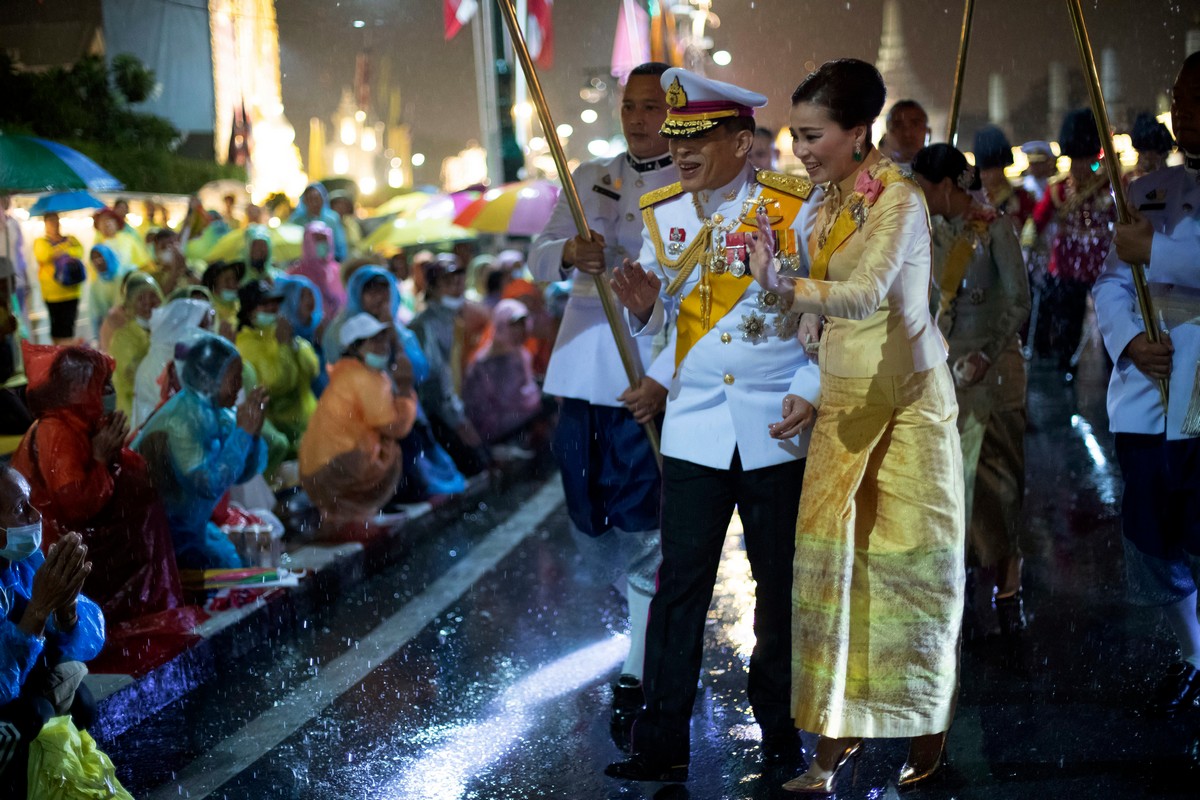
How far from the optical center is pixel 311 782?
4.34 meters

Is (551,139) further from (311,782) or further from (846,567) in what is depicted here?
(311,782)

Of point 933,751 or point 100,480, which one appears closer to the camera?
point 933,751

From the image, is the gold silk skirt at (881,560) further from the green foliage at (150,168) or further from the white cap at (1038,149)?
the green foliage at (150,168)

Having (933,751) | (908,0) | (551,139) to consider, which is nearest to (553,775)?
(933,751)

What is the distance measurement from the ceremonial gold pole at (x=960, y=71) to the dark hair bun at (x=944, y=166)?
0.05 meters

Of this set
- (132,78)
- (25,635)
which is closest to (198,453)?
(25,635)

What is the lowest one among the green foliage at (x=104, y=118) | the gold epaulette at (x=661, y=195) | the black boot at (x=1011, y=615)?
the black boot at (x=1011, y=615)

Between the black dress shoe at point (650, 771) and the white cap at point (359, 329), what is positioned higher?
the white cap at point (359, 329)

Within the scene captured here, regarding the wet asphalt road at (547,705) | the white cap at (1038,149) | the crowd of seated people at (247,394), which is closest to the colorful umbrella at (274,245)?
the crowd of seated people at (247,394)

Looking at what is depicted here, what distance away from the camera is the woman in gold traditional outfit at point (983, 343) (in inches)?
217

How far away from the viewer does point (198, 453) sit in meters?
5.86

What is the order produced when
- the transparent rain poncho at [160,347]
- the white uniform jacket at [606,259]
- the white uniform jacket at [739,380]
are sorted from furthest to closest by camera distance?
the transparent rain poncho at [160,347] < the white uniform jacket at [606,259] < the white uniform jacket at [739,380]

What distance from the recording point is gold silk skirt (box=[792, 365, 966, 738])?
3.90m

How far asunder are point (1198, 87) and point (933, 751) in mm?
2300
